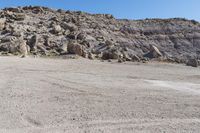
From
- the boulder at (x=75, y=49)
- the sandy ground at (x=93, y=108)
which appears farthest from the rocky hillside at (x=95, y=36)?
the sandy ground at (x=93, y=108)

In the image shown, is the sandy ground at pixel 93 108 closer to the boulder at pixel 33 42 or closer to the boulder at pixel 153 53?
the boulder at pixel 33 42

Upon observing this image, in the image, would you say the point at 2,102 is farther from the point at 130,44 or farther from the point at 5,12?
the point at 5,12

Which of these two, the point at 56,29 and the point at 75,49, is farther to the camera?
the point at 56,29

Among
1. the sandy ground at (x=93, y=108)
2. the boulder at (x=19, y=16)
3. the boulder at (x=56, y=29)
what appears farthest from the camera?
the boulder at (x=19, y=16)

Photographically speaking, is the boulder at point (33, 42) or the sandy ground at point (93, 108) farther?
the boulder at point (33, 42)

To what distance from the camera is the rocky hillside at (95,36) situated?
25588 millimetres

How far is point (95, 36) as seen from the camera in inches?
1216

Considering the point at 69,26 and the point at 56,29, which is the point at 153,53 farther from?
the point at 56,29

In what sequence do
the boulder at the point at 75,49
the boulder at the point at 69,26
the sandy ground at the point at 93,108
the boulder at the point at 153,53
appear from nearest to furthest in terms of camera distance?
1. the sandy ground at the point at 93,108
2. the boulder at the point at 75,49
3. the boulder at the point at 153,53
4. the boulder at the point at 69,26

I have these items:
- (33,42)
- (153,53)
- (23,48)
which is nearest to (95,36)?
(153,53)

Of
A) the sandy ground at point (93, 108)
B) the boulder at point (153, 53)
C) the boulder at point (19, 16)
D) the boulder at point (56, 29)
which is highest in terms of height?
the boulder at point (19, 16)

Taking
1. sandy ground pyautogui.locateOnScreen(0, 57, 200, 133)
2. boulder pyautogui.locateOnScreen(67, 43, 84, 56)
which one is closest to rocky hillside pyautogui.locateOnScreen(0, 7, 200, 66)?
boulder pyautogui.locateOnScreen(67, 43, 84, 56)

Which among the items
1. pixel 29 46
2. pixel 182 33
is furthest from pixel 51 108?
pixel 182 33

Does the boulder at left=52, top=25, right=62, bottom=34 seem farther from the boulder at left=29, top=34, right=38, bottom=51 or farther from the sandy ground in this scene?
the sandy ground
